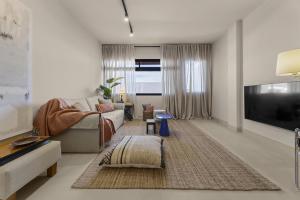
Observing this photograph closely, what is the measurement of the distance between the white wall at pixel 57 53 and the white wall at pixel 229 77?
13.1 ft

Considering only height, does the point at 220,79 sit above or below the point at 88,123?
above

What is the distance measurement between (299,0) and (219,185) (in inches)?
118

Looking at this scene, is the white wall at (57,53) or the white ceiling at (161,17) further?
the white ceiling at (161,17)

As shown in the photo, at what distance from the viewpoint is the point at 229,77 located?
17.7ft

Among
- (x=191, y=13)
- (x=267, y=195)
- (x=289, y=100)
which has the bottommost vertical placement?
(x=267, y=195)

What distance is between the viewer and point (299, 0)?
3002 mm

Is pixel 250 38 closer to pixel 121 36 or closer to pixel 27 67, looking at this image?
pixel 121 36

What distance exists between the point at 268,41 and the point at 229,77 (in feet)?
5.68

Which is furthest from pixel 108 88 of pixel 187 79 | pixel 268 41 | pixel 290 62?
pixel 290 62

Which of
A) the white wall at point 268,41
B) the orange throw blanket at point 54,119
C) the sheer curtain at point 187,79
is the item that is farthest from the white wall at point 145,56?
the orange throw blanket at point 54,119

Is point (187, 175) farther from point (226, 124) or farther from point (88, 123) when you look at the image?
point (226, 124)

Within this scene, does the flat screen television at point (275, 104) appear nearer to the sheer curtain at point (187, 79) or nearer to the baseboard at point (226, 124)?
the baseboard at point (226, 124)

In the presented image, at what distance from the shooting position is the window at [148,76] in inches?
299

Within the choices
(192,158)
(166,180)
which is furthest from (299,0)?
(166,180)
